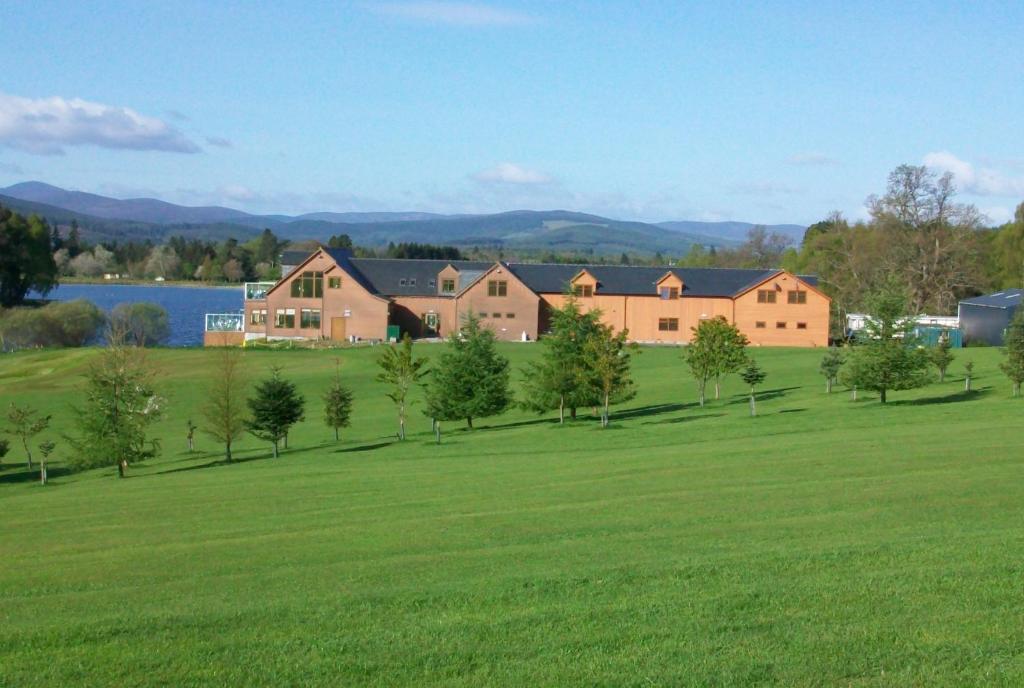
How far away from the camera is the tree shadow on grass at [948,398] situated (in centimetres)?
3722

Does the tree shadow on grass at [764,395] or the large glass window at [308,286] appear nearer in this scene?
the tree shadow on grass at [764,395]

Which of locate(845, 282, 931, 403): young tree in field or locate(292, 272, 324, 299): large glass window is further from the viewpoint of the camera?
locate(292, 272, 324, 299): large glass window

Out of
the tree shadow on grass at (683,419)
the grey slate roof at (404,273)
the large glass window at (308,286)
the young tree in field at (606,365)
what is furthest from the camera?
the grey slate roof at (404,273)

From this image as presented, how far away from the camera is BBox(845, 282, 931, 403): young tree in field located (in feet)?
124

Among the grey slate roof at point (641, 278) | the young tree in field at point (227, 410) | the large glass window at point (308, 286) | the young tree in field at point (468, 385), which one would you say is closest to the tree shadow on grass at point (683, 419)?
the young tree in field at point (468, 385)

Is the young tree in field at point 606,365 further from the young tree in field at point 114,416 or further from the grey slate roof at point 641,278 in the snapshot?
the grey slate roof at point 641,278

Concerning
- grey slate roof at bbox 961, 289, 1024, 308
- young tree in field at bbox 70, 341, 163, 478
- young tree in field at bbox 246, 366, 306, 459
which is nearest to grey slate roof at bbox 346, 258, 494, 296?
grey slate roof at bbox 961, 289, 1024, 308

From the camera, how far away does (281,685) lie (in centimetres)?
979

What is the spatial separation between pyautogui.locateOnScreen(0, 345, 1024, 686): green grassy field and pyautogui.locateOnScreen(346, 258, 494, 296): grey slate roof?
54238mm

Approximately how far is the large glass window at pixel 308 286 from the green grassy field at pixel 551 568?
5307 cm

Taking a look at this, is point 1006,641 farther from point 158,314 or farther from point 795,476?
point 158,314

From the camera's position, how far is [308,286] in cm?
8362

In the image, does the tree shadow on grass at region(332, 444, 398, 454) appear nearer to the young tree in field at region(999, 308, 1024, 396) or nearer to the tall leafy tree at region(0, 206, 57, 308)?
the young tree in field at region(999, 308, 1024, 396)

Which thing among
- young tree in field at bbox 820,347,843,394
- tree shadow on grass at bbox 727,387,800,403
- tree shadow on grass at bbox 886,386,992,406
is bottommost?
tree shadow on grass at bbox 727,387,800,403
